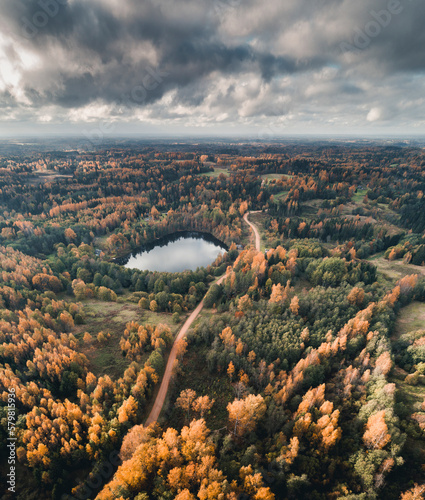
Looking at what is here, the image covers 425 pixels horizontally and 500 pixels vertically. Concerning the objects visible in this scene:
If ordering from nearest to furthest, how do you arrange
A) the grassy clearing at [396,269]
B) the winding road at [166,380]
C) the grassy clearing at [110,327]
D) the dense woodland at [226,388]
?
the dense woodland at [226,388], the winding road at [166,380], the grassy clearing at [110,327], the grassy clearing at [396,269]

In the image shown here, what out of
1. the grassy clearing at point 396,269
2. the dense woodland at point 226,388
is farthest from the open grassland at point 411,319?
the grassy clearing at point 396,269

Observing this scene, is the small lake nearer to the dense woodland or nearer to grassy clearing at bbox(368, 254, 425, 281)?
the dense woodland

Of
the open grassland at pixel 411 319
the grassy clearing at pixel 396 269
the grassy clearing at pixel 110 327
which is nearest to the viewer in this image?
the grassy clearing at pixel 110 327

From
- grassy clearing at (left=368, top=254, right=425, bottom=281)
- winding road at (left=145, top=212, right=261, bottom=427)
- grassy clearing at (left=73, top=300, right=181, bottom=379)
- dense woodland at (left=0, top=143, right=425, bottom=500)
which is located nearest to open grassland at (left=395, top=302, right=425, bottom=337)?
dense woodland at (left=0, top=143, right=425, bottom=500)

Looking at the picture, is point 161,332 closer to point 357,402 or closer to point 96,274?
point 357,402

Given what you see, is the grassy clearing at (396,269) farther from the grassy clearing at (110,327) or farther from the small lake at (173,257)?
the grassy clearing at (110,327)

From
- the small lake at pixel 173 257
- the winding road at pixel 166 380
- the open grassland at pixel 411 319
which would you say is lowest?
the small lake at pixel 173 257
